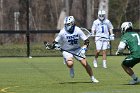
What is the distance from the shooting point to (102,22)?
76.7 ft

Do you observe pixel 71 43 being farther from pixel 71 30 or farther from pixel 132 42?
pixel 132 42

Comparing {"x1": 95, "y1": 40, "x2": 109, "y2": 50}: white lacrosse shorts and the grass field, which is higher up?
{"x1": 95, "y1": 40, "x2": 109, "y2": 50}: white lacrosse shorts

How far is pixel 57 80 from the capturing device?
59.3ft

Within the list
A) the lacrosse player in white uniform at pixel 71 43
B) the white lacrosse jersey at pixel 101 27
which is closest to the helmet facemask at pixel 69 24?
the lacrosse player in white uniform at pixel 71 43

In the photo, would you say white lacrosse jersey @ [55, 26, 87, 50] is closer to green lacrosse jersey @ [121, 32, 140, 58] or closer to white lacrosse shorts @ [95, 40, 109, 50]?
green lacrosse jersey @ [121, 32, 140, 58]

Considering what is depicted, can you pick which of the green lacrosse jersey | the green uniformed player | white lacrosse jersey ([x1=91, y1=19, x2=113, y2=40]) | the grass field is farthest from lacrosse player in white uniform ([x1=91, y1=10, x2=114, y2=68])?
the green lacrosse jersey

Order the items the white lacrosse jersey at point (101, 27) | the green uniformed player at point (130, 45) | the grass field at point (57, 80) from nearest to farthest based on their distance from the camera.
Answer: the grass field at point (57, 80) < the green uniformed player at point (130, 45) < the white lacrosse jersey at point (101, 27)

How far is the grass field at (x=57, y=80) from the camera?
15.1 meters

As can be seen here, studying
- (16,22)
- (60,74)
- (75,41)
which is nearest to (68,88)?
(75,41)

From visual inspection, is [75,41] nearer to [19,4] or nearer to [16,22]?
[16,22]

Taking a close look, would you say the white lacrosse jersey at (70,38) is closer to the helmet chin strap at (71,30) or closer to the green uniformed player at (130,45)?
the helmet chin strap at (71,30)

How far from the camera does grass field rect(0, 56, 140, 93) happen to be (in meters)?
15.1

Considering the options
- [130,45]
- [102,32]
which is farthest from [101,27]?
[130,45]

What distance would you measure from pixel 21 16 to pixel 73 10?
632 centimetres
